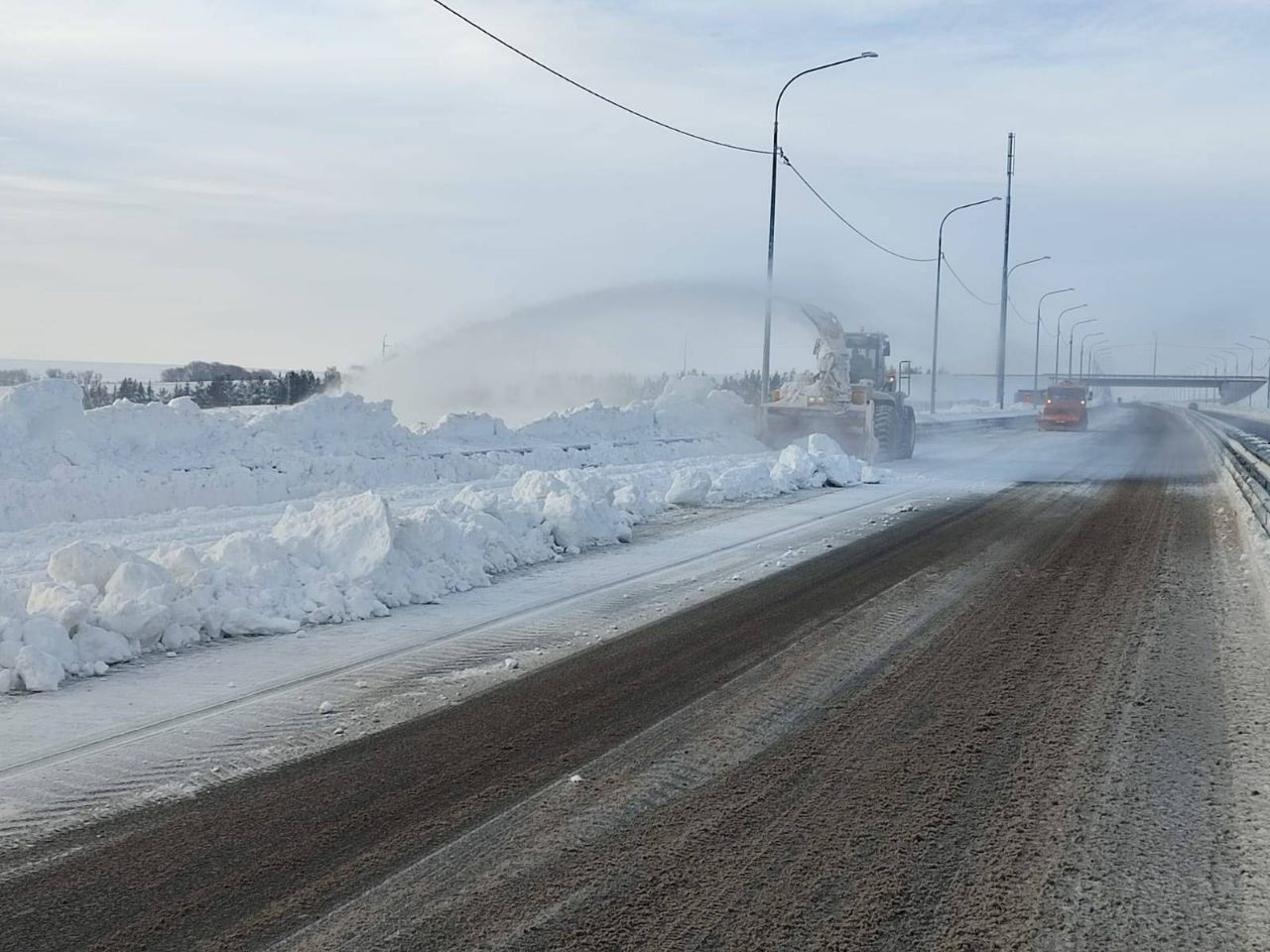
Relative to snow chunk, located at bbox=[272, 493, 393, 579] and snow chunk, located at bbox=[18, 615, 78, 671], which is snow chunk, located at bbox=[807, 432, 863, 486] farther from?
snow chunk, located at bbox=[18, 615, 78, 671]

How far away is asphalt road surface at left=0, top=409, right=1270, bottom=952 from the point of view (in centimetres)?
386

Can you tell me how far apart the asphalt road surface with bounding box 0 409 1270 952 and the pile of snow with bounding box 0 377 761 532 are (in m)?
10.5

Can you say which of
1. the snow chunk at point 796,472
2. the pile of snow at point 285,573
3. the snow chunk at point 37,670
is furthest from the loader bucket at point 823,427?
the snow chunk at point 37,670

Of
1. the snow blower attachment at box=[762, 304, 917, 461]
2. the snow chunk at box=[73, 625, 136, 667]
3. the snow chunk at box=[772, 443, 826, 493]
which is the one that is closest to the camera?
the snow chunk at box=[73, 625, 136, 667]

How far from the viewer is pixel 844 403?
1205 inches

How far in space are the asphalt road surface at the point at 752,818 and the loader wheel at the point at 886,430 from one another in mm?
22257

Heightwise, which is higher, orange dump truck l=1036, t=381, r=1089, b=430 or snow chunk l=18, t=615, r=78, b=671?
orange dump truck l=1036, t=381, r=1089, b=430

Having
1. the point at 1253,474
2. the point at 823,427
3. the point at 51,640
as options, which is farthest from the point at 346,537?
the point at 823,427

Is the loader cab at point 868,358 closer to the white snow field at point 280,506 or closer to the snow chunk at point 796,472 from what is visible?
the white snow field at point 280,506

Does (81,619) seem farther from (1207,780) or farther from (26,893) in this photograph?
(1207,780)

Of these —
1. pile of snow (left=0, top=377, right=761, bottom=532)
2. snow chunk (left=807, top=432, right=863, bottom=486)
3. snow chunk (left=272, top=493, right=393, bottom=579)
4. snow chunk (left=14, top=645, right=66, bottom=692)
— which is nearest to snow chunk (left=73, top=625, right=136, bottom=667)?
snow chunk (left=14, top=645, right=66, bottom=692)

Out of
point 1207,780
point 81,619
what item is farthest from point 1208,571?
point 81,619

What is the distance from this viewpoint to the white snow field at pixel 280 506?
8.15m

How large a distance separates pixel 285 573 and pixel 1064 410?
173 ft
